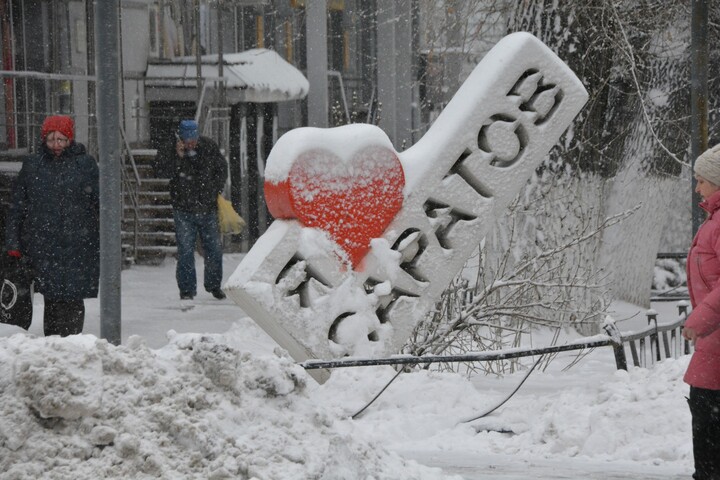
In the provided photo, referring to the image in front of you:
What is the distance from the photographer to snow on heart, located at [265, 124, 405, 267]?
630cm

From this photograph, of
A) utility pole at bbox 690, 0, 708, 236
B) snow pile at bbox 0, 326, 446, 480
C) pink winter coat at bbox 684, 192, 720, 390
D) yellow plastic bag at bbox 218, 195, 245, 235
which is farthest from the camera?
yellow plastic bag at bbox 218, 195, 245, 235

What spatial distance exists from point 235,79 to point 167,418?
664 inches

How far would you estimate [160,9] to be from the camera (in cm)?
2214

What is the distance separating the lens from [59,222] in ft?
27.1

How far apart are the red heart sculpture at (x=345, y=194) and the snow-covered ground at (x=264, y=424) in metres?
0.84

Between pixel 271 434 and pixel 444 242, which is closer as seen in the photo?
pixel 271 434

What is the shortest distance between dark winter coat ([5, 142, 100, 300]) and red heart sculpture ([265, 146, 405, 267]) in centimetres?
221

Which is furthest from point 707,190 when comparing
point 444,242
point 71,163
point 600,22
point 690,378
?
point 600,22

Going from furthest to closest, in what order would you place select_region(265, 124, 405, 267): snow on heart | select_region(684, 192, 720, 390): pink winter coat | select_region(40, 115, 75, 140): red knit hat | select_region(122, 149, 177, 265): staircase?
select_region(122, 149, 177, 265): staircase → select_region(40, 115, 75, 140): red knit hat → select_region(265, 124, 405, 267): snow on heart → select_region(684, 192, 720, 390): pink winter coat

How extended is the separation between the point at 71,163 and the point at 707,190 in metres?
4.93

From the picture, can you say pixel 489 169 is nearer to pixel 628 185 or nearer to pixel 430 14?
pixel 430 14

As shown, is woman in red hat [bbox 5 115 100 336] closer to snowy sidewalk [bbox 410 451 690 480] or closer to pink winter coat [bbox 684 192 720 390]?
snowy sidewalk [bbox 410 451 690 480]

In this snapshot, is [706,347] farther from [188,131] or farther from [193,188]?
[188,131]

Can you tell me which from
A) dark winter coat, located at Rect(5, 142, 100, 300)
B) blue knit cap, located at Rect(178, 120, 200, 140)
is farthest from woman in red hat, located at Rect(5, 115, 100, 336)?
blue knit cap, located at Rect(178, 120, 200, 140)
